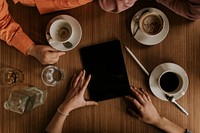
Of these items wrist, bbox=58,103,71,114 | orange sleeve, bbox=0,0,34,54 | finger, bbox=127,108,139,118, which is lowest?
finger, bbox=127,108,139,118

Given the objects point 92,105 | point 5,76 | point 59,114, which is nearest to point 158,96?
point 92,105

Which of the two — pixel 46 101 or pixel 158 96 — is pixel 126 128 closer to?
pixel 158 96

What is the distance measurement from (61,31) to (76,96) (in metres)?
0.20

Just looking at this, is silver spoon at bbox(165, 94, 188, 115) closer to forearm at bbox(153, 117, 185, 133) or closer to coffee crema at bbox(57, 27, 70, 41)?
forearm at bbox(153, 117, 185, 133)

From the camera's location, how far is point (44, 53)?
108 centimetres

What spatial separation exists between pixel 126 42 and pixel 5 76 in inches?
15.3

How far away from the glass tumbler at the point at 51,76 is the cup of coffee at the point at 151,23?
11.3 inches

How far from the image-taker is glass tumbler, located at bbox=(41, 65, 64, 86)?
1120 mm

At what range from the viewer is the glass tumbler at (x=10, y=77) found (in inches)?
44.2

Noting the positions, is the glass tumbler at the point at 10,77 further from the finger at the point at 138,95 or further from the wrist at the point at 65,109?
the finger at the point at 138,95

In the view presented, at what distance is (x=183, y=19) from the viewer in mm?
1095

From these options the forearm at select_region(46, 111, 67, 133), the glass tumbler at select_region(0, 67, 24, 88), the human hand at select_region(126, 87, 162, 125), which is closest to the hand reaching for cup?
the human hand at select_region(126, 87, 162, 125)

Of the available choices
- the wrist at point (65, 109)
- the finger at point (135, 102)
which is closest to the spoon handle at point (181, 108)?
the finger at point (135, 102)

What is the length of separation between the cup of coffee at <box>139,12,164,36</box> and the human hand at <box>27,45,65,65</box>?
26cm
